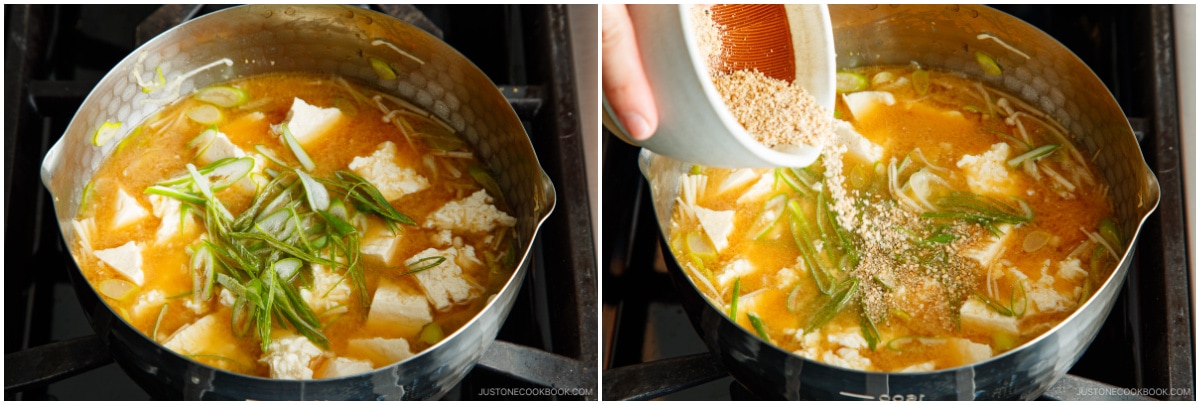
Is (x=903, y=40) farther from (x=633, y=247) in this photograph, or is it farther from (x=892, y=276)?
(x=633, y=247)

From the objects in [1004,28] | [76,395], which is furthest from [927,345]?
[76,395]

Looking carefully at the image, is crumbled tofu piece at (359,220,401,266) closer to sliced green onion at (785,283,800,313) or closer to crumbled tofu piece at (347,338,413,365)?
crumbled tofu piece at (347,338,413,365)

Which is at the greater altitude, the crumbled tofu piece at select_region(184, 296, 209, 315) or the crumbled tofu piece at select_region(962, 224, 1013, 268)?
the crumbled tofu piece at select_region(962, 224, 1013, 268)

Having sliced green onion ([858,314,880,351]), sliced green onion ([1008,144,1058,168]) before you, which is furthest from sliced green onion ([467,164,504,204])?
sliced green onion ([1008,144,1058,168])

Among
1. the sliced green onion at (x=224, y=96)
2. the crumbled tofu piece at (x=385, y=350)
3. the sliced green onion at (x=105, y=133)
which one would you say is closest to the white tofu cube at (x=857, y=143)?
the crumbled tofu piece at (x=385, y=350)

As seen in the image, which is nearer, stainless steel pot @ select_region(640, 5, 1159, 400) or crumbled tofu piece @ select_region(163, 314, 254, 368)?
stainless steel pot @ select_region(640, 5, 1159, 400)
